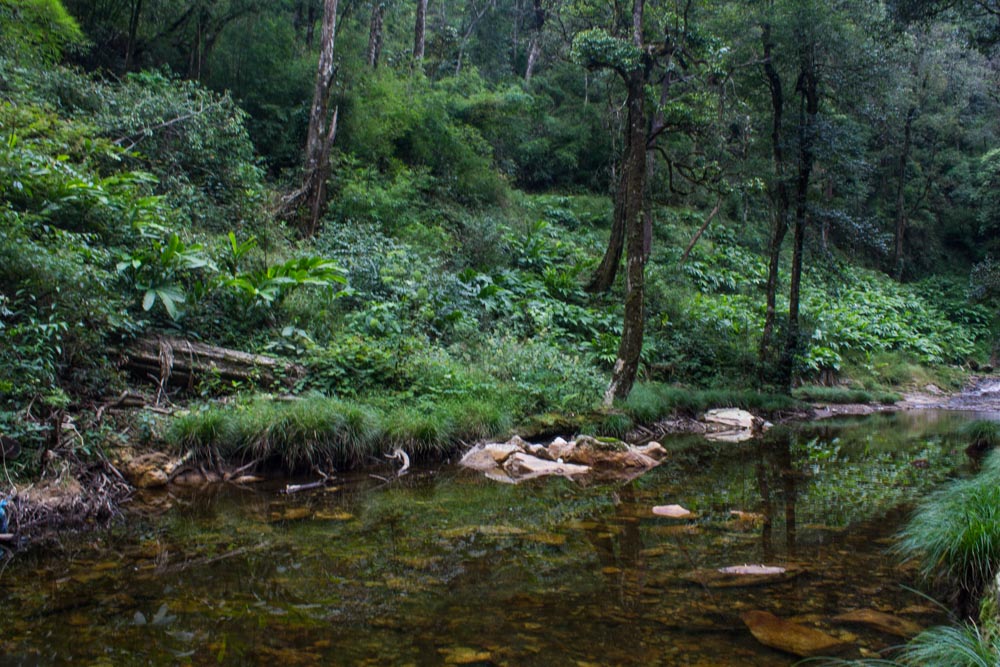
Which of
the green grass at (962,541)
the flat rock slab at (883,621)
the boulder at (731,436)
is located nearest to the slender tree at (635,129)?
the boulder at (731,436)

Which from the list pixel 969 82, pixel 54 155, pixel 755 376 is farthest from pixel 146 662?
pixel 969 82

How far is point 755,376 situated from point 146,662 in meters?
13.3

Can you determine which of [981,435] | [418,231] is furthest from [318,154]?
[981,435]

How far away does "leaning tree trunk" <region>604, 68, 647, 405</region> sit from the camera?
9836mm

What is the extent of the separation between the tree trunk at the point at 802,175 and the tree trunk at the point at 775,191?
31 cm

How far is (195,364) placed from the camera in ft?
24.8

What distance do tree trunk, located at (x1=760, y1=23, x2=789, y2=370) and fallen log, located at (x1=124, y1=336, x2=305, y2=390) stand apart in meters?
10.4

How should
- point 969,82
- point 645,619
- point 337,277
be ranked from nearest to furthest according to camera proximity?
1. point 645,619
2. point 337,277
3. point 969,82

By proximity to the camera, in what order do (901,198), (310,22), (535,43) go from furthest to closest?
1. (901,198)
2. (535,43)
3. (310,22)

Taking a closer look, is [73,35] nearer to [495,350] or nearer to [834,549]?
[495,350]

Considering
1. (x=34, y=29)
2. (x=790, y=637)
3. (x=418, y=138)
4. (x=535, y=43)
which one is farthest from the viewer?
(x=535, y=43)

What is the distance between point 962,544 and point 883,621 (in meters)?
0.65

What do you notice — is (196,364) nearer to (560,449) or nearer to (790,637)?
(560,449)

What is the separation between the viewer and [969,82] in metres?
30.5
